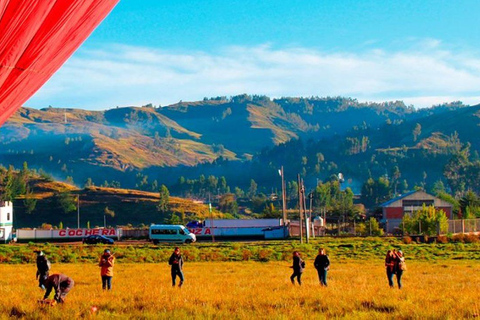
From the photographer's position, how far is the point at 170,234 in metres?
65.9

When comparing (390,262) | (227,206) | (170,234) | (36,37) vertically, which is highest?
(227,206)

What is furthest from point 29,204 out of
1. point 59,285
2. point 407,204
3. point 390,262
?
point 390,262

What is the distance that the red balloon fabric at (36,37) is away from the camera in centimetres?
674

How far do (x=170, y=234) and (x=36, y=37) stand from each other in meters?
59.5

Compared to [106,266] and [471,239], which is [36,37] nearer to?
[106,266]

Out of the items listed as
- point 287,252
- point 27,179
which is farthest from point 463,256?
point 27,179

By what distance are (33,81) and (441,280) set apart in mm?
20076

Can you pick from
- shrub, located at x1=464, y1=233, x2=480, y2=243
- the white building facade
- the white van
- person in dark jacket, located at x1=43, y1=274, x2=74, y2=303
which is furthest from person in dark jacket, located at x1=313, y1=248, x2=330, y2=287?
the white building facade

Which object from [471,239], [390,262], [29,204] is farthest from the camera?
[29,204]

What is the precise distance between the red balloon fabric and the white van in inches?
2281

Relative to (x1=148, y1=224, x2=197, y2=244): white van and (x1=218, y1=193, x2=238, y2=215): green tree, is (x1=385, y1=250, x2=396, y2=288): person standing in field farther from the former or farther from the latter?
(x1=218, y1=193, x2=238, y2=215): green tree

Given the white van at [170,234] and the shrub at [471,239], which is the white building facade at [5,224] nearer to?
the white van at [170,234]

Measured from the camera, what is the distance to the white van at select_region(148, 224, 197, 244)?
65.6m

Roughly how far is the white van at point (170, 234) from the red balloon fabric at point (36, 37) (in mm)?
57931
